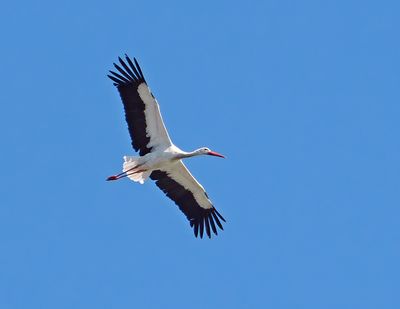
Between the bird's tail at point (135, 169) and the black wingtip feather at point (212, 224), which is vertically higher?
the bird's tail at point (135, 169)

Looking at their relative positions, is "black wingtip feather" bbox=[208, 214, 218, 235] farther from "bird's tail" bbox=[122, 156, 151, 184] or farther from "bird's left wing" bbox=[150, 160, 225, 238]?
"bird's tail" bbox=[122, 156, 151, 184]

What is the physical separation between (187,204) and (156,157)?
1.58 meters

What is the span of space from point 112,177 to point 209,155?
205cm

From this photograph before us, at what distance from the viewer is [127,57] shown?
28.0 meters

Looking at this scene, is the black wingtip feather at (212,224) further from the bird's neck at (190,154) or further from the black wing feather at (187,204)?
the bird's neck at (190,154)

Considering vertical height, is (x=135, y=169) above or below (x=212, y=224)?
above

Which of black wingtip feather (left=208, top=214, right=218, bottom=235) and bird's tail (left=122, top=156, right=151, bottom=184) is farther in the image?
black wingtip feather (left=208, top=214, right=218, bottom=235)

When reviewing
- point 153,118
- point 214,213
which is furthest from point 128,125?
point 214,213

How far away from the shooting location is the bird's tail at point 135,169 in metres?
28.2

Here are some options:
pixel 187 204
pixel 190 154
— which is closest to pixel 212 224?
pixel 187 204

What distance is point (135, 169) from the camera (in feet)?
92.8

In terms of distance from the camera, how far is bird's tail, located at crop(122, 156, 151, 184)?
28188mm

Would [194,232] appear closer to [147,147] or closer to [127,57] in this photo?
[147,147]

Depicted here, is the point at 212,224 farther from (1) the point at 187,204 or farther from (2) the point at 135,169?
(2) the point at 135,169
